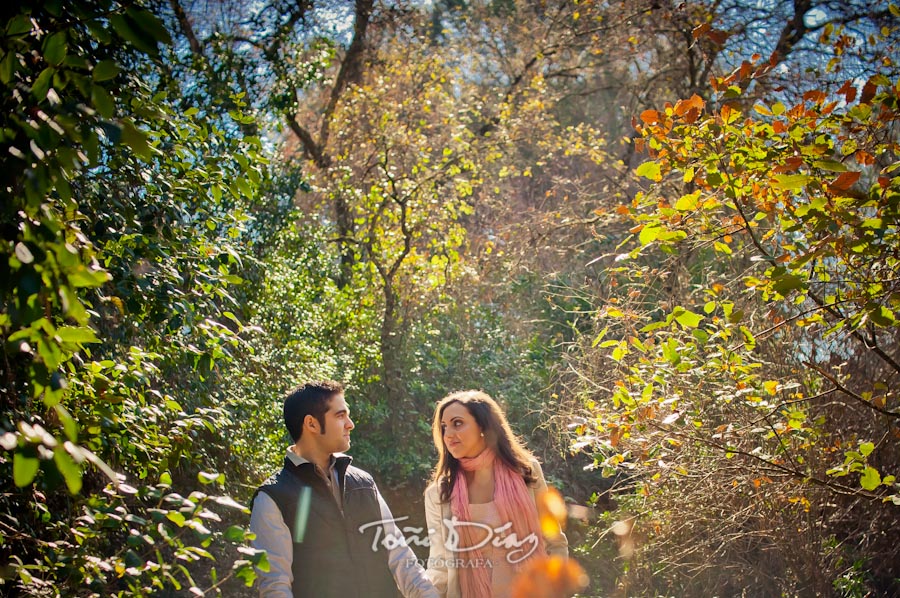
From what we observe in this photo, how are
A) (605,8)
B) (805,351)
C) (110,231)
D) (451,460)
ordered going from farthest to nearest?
1. (605,8)
2. (805,351)
3. (451,460)
4. (110,231)

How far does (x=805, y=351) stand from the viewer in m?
5.71

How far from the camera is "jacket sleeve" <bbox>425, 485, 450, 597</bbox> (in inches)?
161

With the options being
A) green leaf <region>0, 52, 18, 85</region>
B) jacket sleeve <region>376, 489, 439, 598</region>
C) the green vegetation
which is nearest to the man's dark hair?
the green vegetation

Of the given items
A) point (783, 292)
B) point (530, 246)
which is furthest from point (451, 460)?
point (530, 246)

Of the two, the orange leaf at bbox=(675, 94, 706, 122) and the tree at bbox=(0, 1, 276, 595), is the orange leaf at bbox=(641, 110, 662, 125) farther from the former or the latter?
the tree at bbox=(0, 1, 276, 595)

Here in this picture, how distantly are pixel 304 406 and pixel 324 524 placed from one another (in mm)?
573

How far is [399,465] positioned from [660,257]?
3.95 metres

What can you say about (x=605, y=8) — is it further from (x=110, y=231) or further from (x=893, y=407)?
(x=110, y=231)

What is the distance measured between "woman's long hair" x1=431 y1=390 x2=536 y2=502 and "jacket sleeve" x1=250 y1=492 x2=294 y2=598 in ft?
3.38

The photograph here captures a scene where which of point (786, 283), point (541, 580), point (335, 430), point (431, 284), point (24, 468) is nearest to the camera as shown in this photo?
point (24, 468)

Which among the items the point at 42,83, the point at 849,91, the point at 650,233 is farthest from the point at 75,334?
the point at 849,91

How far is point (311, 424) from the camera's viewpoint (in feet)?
12.5

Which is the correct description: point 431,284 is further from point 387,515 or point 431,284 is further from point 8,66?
point 8,66

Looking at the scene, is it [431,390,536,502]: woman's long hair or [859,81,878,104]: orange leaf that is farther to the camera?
[431,390,536,502]: woman's long hair
